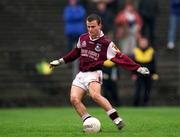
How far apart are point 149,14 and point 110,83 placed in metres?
3.48

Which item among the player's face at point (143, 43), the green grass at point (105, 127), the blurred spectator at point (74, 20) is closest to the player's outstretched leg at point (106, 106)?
the green grass at point (105, 127)

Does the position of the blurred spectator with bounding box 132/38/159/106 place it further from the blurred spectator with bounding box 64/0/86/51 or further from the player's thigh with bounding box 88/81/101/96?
the player's thigh with bounding box 88/81/101/96

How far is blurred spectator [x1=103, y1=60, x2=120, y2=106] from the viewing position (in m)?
25.1

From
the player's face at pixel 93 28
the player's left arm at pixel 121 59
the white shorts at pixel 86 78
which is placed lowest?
the white shorts at pixel 86 78

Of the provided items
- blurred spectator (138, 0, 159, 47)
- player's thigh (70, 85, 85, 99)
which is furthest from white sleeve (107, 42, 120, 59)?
blurred spectator (138, 0, 159, 47)

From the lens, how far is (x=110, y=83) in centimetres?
2514

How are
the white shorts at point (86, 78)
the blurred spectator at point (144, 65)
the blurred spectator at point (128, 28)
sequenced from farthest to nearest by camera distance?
1. the blurred spectator at point (128, 28)
2. the blurred spectator at point (144, 65)
3. the white shorts at point (86, 78)

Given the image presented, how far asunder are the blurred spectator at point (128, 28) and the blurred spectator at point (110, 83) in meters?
1.70

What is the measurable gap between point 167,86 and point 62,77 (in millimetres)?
3695

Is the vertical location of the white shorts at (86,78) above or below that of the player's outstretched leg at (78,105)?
above

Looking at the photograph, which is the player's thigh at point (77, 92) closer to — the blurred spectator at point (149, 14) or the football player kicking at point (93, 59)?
the football player kicking at point (93, 59)

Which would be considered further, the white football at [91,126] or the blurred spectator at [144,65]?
the blurred spectator at [144,65]

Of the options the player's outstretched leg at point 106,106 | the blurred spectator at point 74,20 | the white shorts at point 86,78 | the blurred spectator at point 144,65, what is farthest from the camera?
the blurred spectator at point 74,20

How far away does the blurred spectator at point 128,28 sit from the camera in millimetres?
27156
